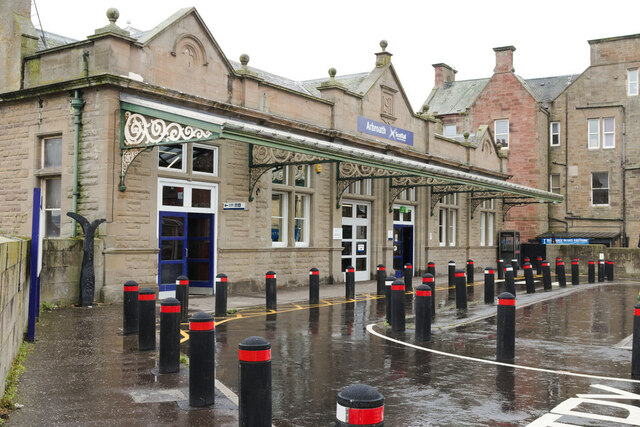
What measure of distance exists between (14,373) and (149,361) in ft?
5.63

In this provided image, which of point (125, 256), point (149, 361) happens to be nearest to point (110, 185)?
point (125, 256)

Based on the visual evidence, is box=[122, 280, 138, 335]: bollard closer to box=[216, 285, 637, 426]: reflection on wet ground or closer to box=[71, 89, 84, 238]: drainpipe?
box=[216, 285, 637, 426]: reflection on wet ground

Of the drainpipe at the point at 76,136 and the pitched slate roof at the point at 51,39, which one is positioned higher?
the pitched slate roof at the point at 51,39

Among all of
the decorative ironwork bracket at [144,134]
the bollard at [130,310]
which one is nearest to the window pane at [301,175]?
the decorative ironwork bracket at [144,134]

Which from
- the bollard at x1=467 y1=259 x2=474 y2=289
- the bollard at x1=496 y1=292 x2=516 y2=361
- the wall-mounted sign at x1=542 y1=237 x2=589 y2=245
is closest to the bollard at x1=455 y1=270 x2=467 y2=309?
the bollard at x1=496 y1=292 x2=516 y2=361

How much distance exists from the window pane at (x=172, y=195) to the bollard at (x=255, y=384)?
11.9 meters

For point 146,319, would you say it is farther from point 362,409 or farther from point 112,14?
point 112,14

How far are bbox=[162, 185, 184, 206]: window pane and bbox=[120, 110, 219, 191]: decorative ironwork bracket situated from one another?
1517mm

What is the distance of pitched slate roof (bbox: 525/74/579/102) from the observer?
42844mm

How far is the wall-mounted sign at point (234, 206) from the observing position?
17.8 metres

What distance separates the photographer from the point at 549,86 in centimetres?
4372

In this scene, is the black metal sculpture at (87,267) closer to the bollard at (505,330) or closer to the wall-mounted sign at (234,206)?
the wall-mounted sign at (234,206)

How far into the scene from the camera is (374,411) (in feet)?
11.6

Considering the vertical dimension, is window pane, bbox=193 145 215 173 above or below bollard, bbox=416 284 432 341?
above
